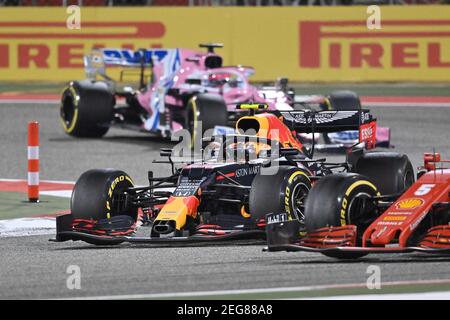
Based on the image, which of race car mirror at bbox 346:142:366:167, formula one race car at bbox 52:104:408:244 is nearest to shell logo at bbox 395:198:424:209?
formula one race car at bbox 52:104:408:244

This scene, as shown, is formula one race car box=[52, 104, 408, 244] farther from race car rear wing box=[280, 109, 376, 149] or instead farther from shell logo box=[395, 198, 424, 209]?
shell logo box=[395, 198, 424, 209]

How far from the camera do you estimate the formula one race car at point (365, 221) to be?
10703 mm

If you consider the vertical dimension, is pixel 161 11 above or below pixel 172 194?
above

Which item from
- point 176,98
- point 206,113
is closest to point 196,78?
point 176,98

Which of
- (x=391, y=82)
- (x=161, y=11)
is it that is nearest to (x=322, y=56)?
(x=391, y=82)

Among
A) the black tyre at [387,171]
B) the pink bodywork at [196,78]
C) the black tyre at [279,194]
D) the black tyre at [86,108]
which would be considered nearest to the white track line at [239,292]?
the black tyre at [279,194]

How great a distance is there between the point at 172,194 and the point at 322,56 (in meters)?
18.6

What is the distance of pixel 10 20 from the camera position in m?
31.7

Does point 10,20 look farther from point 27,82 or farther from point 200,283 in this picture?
point 200,283

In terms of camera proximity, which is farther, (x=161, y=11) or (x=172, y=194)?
(x=161, y=11)

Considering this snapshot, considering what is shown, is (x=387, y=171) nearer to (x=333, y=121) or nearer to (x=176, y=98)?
(x=333, y=121)

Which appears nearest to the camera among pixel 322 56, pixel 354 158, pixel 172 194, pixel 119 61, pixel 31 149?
pixel 172 194

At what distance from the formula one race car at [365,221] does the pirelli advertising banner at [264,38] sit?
19.2 m

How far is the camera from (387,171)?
509 inches
